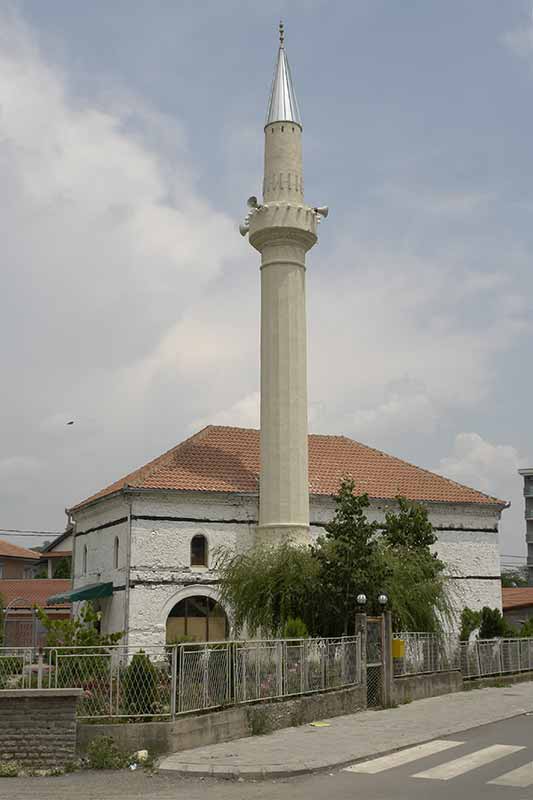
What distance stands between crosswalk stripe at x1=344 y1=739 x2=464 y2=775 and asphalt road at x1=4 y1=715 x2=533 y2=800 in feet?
0.05

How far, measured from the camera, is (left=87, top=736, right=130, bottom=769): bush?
491 inches

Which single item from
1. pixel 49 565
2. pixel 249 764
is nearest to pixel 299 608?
pixel 249 764

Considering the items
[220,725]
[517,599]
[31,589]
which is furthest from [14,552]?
[220,725]

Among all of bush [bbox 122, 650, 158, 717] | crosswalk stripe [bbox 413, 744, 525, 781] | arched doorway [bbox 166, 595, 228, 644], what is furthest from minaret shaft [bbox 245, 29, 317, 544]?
bush [bbox 122, 650, 158, 717]

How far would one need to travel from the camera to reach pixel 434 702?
21.0 m

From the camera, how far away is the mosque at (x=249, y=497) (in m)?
28.7

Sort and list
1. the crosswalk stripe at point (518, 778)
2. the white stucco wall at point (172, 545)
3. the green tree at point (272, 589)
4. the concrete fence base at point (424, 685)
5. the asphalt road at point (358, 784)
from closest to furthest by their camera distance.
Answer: the asphalt road at point (358, 784)
the crosswalk stripe at point (518, 778)
the concrete fence base at point (424, 685)
the green tree at point (272, 589)
the white stucco wall at point (172, 545)

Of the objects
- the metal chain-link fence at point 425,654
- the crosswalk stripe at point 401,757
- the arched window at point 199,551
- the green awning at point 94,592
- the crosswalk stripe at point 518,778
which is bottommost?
the crosswalk stripe at point 401,757

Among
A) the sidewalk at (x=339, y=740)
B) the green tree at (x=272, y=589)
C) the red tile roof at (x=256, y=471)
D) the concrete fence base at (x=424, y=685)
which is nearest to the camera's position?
the sidewalk at (x=339, y=740)

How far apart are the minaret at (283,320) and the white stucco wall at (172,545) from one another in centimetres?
132

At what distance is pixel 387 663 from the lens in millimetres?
20047

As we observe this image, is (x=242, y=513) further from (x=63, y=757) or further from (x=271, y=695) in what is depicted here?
(x=63, y=757)

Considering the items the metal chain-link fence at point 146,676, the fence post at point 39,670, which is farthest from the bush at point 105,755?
the fence post at point 39,670

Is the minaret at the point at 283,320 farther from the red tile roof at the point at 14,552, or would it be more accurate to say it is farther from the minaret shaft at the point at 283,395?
the red tile roof at the point at 14,552
